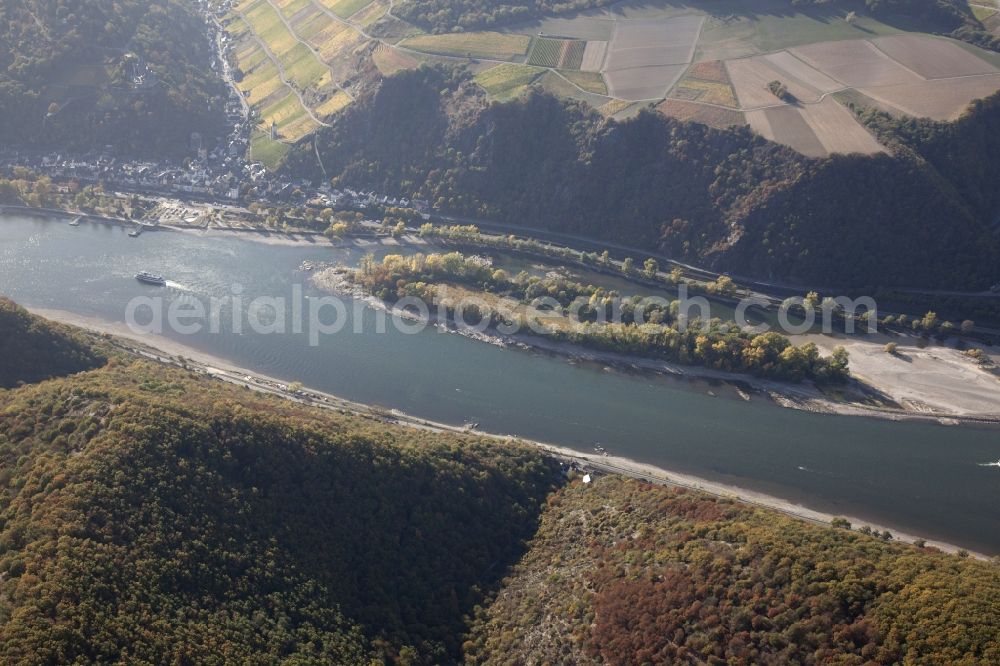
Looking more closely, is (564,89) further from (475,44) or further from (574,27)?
(475,44)

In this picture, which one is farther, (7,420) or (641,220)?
(641,220)

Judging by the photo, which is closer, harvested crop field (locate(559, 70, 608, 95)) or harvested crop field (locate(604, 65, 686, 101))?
harvested crop field (locate(604, 65, 686, 101))

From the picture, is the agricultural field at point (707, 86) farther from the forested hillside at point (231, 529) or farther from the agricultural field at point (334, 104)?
the forested hillside at point (231, 529)

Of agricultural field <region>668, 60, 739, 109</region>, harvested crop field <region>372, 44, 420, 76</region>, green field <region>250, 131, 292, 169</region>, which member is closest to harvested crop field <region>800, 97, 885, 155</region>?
agricultural field <region>668, 60, 739, 109</region>

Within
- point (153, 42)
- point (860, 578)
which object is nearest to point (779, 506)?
point (860, 578)

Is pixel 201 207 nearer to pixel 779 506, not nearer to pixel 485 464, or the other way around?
pixel 485 464

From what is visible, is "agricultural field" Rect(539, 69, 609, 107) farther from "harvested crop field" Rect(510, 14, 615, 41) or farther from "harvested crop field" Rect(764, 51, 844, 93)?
"harvested crop field" Rect(764, 51, 844, 93)

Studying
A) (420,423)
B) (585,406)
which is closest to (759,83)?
(585,406)
